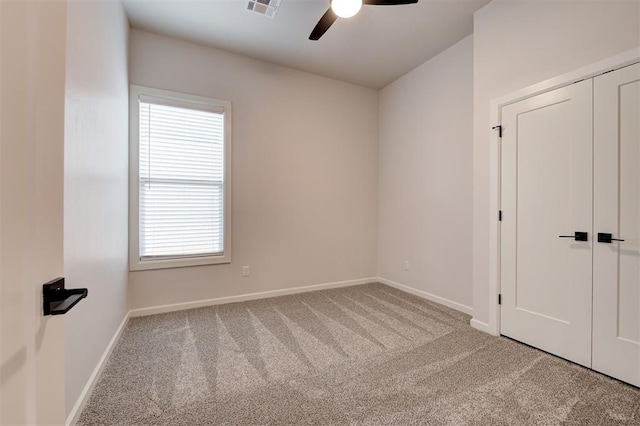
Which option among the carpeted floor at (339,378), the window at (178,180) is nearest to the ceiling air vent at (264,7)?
the window at (178,180)

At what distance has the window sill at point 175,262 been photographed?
3.15m

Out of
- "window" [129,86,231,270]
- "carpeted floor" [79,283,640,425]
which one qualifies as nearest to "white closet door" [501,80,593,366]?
"carpeted floor" [79,283,640,425]

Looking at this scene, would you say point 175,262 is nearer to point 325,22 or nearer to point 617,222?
point 325,22

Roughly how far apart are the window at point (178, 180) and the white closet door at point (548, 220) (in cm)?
313

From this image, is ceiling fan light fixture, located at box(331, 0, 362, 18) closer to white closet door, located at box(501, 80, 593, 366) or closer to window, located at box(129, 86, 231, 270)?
white closet door, located at box(501, 80, 593, 366)

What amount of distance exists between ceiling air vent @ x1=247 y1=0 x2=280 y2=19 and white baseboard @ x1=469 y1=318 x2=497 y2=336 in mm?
3750

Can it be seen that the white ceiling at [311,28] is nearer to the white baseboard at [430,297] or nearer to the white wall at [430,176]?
the white wall at [430,176]

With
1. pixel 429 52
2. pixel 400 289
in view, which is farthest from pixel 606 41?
pixel 400 289

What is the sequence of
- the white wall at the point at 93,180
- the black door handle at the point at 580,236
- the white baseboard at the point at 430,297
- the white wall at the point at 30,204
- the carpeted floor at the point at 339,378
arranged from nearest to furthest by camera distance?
the white wall at the point at 30,204 < the white wall at the point at 93,180 < the carpeted floor at the point at 339,378 < the black door handle at the point at 580,236 < the white baseboard at the point at 430,297

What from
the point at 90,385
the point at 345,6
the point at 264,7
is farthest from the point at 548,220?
the point at 90,385

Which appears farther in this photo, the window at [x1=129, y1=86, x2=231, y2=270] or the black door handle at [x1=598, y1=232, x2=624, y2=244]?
the window at [x1=129, y1=86, x2=231, y2=270]

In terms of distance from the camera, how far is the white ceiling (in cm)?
280

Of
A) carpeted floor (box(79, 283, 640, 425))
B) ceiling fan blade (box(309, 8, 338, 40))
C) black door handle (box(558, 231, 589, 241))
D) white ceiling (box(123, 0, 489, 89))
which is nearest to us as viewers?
carpeted floor (box(79, 283, 640, 425))

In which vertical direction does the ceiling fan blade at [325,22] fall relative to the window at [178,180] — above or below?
above
